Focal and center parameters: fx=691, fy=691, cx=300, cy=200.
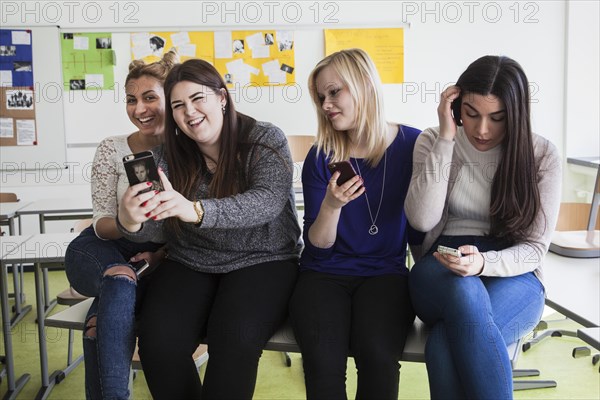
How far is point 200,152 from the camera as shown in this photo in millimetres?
2055

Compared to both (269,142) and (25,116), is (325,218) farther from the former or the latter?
(25,116)

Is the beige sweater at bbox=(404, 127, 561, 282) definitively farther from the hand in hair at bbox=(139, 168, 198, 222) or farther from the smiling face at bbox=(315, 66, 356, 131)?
the hand in hair at bbox=(139, 168, 198, 222)

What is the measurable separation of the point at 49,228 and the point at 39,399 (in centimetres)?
236

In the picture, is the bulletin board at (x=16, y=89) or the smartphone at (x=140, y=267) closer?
the smartphone at (x=140, y=267)

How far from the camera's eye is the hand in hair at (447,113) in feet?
6.08

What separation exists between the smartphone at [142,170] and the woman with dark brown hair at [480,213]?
0.68 meters

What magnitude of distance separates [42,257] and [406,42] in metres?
3.24

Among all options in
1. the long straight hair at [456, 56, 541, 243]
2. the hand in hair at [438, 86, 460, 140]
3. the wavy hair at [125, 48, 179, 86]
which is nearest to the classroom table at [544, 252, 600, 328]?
the long straight hair at [456, 56, 541, 243]

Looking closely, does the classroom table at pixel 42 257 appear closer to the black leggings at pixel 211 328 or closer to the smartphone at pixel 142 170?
the black leggings at pixel 211 328

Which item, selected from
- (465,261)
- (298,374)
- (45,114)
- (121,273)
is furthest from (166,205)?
(45,114)

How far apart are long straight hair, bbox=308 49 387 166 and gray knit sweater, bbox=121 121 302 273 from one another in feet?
0.44

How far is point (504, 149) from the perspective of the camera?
1.88 metres

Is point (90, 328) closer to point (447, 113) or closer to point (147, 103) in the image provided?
point (147, 103)

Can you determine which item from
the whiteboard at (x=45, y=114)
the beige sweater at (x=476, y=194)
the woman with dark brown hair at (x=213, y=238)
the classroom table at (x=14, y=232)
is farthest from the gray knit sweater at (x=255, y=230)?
the whiteboard at (x=45, y=114)
